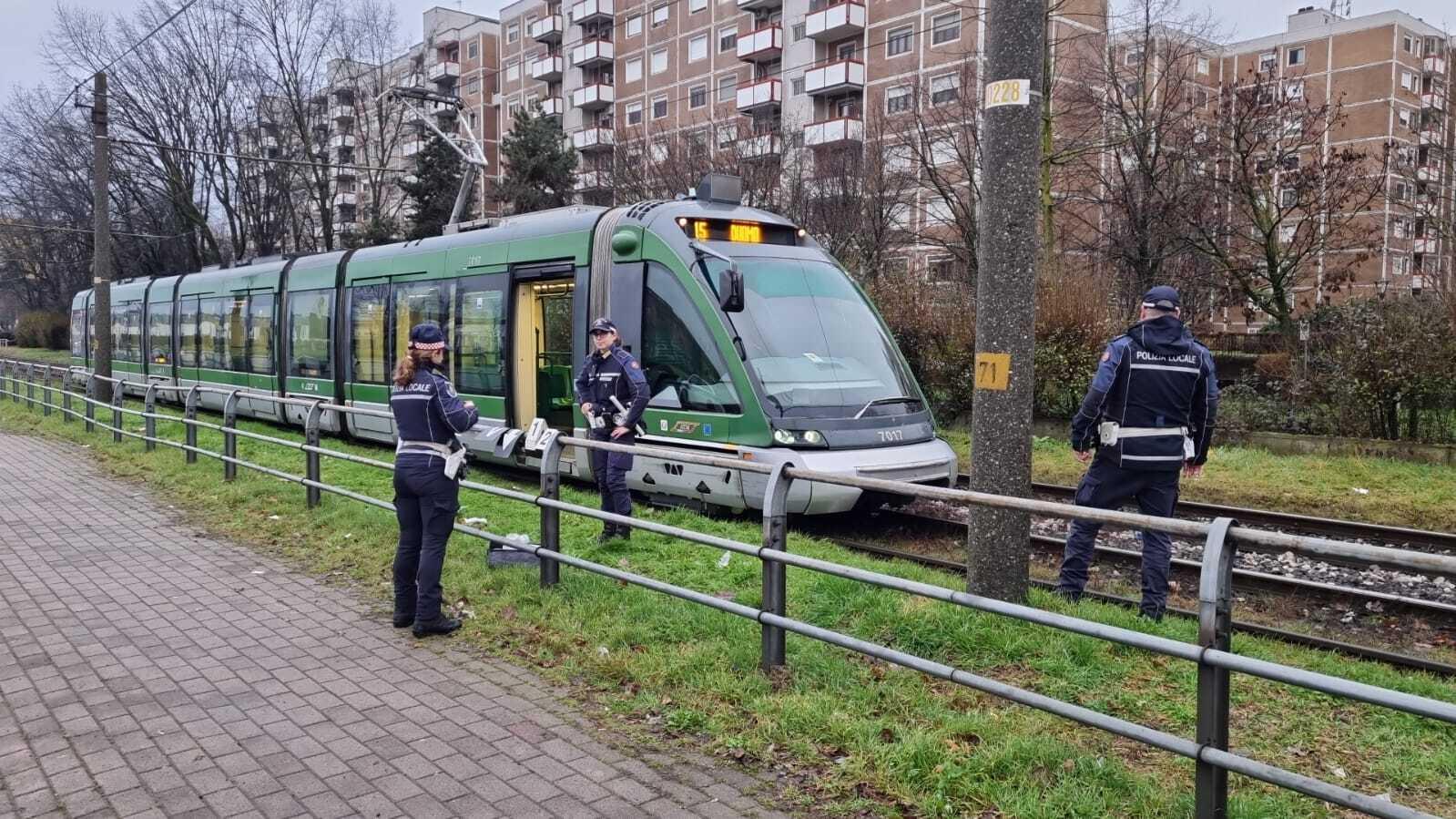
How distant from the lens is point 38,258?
52812mm

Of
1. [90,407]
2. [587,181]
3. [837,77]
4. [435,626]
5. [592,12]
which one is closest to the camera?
[435,626]

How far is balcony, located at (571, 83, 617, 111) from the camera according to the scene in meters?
57.8

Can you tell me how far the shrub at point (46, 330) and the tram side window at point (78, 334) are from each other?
27003 millimetres

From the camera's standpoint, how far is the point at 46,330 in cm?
5753

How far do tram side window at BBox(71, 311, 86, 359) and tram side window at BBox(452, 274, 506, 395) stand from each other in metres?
23.1

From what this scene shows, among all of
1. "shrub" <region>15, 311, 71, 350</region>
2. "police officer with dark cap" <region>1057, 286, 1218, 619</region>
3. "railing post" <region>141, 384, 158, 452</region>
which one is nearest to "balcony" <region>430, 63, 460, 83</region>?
"shrub" <region>15, 311, 71, 350</region>

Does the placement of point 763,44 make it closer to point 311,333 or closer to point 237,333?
point 237,333

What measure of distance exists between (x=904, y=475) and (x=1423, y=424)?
801cm

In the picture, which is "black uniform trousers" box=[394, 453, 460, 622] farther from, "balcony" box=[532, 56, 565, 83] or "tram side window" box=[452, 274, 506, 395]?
"balcony" box=[532, 56, 565, 83]

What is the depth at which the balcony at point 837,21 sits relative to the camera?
1754 inches

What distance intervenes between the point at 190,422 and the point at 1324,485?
12.4m

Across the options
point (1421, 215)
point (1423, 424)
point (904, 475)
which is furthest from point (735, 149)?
point (904, 475)

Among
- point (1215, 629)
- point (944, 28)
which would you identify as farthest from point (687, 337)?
point (944, 28)

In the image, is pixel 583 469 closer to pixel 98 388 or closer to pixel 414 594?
pixel 414 594
